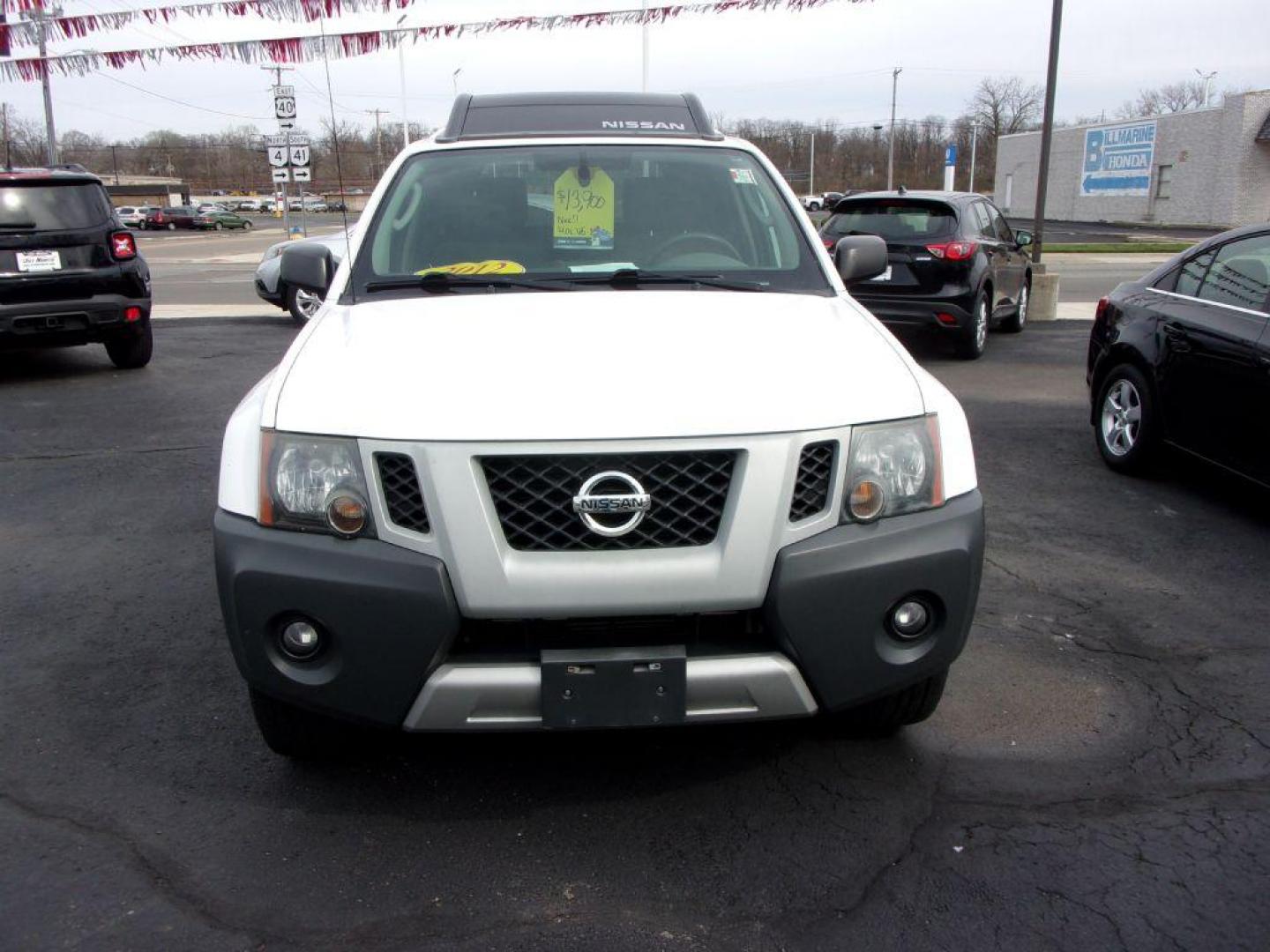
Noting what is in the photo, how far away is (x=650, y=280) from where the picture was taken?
12.0ft

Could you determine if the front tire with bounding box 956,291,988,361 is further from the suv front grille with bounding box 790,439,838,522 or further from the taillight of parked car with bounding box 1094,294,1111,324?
the suv front grille with bounding box 790,439,838,522

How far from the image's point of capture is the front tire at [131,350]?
402 inches

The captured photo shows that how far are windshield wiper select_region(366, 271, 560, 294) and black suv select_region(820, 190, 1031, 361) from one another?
23.4 feet

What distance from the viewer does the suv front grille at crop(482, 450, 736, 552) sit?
2.59 metres

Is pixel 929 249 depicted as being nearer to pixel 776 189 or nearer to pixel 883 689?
pixel 776 189

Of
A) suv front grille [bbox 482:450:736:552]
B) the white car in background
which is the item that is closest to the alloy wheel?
suv front grille [bbox 482:450:736:552]

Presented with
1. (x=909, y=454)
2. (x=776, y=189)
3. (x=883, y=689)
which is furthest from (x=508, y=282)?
(x=883, y=689)

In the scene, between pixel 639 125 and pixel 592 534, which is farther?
pixel 639 125

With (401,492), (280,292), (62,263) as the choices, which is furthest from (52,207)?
(401,492)

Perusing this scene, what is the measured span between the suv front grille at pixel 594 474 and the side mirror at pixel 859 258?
1788mm

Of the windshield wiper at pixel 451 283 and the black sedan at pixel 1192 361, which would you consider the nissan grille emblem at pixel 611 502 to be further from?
the black sedan at pixel 1192 361

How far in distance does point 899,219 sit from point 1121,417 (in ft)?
15.1

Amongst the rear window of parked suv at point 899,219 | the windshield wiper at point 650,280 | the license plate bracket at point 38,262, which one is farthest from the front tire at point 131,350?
the windshield wiper at point 650,280

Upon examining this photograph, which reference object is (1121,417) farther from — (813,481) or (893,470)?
(813,481)
